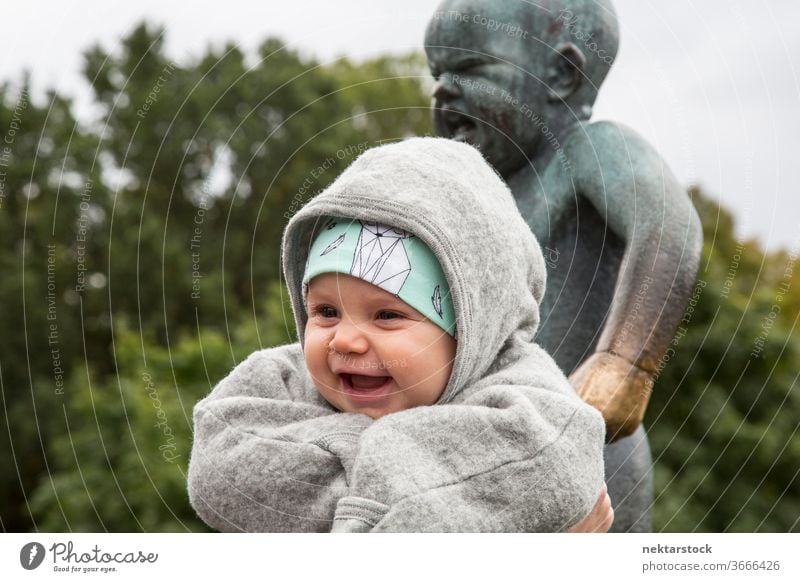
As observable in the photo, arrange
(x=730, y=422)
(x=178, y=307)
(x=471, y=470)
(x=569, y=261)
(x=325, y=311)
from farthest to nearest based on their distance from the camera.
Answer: (x=178, y=307)
(x=730, y=422)
(x=569, y=261)
(x=325, y=311)
(x=471, y=470)

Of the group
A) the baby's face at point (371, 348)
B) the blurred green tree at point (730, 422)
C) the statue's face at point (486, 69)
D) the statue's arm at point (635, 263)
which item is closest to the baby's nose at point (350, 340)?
the baby's face at point (371, 348)

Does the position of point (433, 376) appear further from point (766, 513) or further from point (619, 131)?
point (766, 513)

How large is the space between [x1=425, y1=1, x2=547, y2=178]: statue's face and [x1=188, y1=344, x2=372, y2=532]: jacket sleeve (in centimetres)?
99

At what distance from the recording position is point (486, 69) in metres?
2.46

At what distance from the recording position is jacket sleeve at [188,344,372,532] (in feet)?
5.45

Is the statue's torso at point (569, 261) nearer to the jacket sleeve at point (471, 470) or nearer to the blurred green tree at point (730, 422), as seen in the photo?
the jacket sleeve at point (471, 470)

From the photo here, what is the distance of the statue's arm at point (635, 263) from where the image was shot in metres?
2.34

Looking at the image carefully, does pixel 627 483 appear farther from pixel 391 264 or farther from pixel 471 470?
pixel 391 264

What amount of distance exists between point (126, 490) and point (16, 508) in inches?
204

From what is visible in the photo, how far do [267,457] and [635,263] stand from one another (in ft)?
3.62

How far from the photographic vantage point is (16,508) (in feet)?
35.9

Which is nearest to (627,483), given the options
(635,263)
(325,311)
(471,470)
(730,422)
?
(635,263)

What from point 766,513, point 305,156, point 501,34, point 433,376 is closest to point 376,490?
point 433,376

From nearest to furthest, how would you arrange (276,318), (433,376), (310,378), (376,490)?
1. (376,490)
2. (433,376)
3. (310,378)
4. (276,318)
